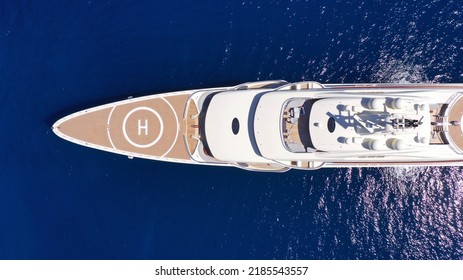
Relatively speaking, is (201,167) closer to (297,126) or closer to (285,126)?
(285,126)

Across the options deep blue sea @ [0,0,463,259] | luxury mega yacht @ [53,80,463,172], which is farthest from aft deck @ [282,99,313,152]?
deep blue sea @ [0,0,463,259]

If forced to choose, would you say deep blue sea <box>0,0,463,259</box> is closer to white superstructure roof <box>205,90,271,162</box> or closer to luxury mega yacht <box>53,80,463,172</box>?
luxury mega yacht <box>53,80,463,172</box>

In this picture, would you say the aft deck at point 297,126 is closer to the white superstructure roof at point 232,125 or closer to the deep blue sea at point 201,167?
the white superstructure roof at point 232,125

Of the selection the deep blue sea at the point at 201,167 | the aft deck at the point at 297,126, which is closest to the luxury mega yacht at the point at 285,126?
the aft deck at the point at 297,126

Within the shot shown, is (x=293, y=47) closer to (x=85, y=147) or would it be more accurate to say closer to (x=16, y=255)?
(x=85, y=147)

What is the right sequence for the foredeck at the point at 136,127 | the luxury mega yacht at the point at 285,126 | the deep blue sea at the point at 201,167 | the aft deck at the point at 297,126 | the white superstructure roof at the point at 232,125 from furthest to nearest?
the deep blue sea at the point at 201,167 → the foredeck at the point at 136,127 → the white superstructure roof at the point at 232,125 → the aft deck at the point at 297,126 → the luxury mega yacht at the point at 285,126
